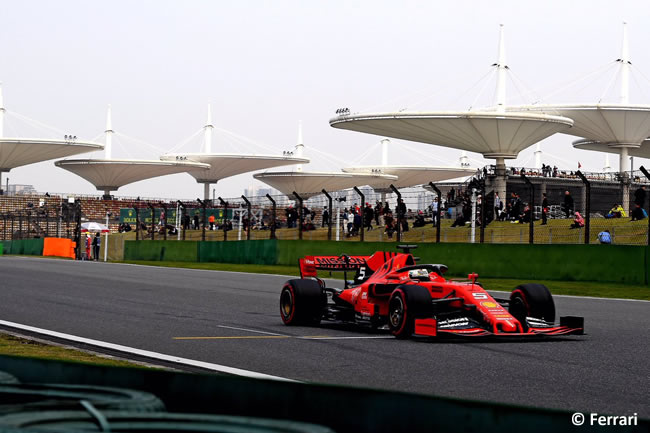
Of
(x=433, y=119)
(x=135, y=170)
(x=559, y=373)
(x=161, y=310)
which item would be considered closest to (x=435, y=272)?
(x=559, y=373)

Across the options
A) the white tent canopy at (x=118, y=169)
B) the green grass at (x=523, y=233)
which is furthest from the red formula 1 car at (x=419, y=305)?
the white tent canopy at (x=118, y=169)

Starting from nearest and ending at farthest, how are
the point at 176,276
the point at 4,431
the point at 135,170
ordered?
the point at 4,431 < the point at 176,276 < the point at 135,170

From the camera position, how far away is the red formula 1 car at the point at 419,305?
1069 centimetres

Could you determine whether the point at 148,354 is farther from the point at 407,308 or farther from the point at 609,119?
the point at 609,119

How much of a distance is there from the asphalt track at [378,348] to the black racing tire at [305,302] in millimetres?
188

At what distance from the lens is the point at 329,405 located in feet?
10.7

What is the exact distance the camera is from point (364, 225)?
32.5 meters

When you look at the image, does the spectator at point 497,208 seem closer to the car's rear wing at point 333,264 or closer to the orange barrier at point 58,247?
the car's rear wing at point 333,264

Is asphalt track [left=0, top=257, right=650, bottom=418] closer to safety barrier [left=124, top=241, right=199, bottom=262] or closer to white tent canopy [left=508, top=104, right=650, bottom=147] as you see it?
safety barrier [left=124, top=241, right=199, bottom=262]

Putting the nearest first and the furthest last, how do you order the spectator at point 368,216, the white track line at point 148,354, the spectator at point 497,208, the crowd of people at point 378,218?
the white track line at point 148,354 < the crowd of people at point 378,218 < the spectator at point 368,216 < the spectator at point 497,208

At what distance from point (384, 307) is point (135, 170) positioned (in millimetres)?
96619

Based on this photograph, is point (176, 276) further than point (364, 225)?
No

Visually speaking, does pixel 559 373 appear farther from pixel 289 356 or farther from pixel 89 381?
pixel 89 381

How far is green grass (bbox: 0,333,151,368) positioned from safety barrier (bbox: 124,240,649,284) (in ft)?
47.7
